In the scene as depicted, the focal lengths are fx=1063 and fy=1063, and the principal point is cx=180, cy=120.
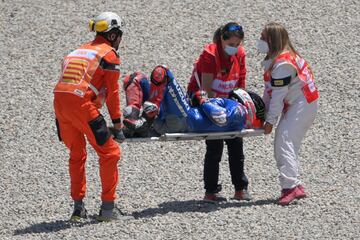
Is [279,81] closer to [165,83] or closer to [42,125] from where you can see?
[165,83]

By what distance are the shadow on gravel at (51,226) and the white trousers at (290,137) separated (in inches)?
74.4

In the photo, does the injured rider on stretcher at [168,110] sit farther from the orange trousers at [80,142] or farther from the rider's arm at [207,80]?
the orange trousers at [80,142]

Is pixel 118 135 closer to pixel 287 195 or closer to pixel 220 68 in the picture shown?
pixel 220 68

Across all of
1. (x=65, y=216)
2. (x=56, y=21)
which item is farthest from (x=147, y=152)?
(x=56, y=21)

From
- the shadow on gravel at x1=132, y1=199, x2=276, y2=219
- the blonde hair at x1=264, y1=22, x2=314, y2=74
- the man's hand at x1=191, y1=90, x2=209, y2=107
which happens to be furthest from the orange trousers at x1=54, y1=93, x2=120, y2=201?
the blonde hair at x1=264, y1=22, x2=314, y2=74

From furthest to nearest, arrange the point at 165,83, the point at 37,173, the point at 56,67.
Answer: the point at 56,67 < the point at 37,173 < the point at 165,83

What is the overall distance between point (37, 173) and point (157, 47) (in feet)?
12.6

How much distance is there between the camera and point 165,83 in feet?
32.6

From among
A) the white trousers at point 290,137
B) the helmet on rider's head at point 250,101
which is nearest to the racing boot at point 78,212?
the helmet on rider's head at point 250,101

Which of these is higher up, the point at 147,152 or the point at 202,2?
the point at 202,2

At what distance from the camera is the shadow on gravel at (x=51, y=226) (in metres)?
9.78

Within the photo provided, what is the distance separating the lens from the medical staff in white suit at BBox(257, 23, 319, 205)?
1009 cm

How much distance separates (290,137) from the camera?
1030 centimetres

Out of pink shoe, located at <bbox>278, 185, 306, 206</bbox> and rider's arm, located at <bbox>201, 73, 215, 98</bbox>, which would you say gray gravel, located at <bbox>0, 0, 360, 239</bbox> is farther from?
rider's arm, located at <bbox>201, 73, 215, 98</bbox>
